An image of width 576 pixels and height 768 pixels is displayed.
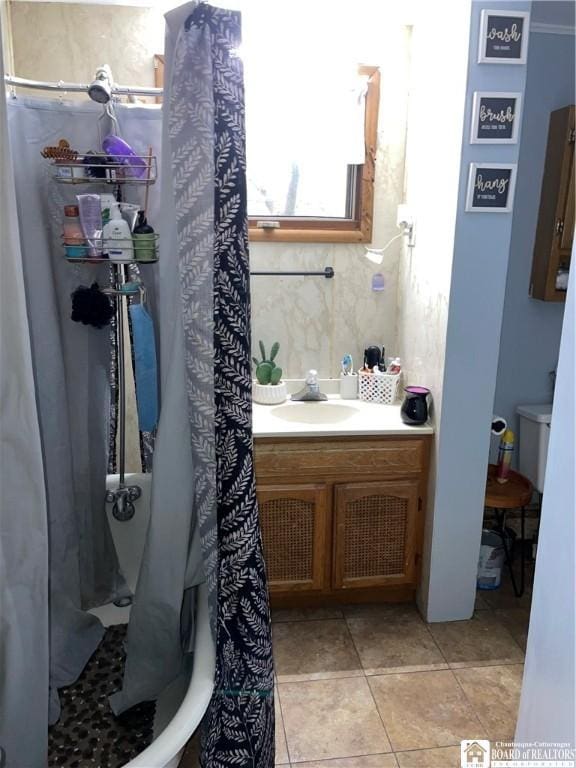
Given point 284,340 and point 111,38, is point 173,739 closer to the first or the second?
point 284,340

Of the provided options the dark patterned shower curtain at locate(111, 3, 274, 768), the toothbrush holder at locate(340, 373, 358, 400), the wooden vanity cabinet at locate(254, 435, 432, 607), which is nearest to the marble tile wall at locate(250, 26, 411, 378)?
the toothbrush holder at locate(340, 373, 358, 400)

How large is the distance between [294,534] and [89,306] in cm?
127

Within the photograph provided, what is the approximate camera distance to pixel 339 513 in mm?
2393

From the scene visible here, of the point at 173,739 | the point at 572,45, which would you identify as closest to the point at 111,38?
the point at 572,45

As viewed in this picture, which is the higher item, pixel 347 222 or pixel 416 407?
pixel 347 222

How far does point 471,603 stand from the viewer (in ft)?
8.00

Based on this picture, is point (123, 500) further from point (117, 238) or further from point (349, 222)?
point (349, 222)

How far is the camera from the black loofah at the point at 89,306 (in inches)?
62.9

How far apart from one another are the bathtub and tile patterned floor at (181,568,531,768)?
13.4 inches

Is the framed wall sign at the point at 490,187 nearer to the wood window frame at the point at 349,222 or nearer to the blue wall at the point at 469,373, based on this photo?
the blue wall at the point at 469,373

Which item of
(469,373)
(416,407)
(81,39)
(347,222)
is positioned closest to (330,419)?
(416,407)

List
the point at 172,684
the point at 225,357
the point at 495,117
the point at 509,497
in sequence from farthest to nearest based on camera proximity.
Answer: the point at 509,497 → the point at 495,117 → the point at 172,684 → the point at 225,357

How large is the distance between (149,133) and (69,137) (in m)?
0.21

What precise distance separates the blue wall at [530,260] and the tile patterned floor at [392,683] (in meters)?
0.98
